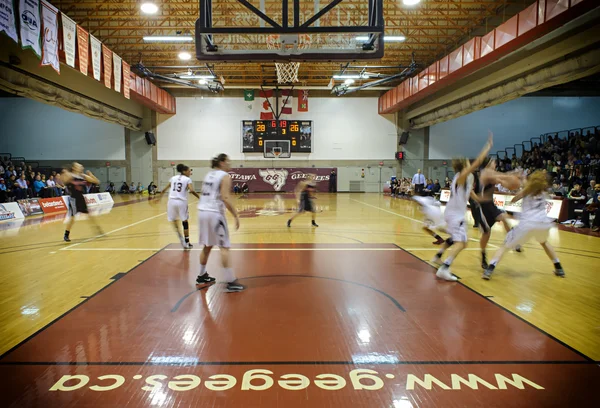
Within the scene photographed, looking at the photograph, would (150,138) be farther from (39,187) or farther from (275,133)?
(39,187)

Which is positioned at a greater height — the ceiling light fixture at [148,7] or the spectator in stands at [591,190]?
the ceiling light fixture at [148,7]

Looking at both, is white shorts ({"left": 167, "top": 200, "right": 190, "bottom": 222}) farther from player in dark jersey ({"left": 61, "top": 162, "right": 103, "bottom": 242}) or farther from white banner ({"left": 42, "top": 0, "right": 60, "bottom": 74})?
white banner ({"left": 42, "top": 0, "right": 60, "bottom": 74})

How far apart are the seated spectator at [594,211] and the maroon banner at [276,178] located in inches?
833

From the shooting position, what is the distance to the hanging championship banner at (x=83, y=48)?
14.1 meters

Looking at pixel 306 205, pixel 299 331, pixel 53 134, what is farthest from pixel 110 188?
pixel 299 331

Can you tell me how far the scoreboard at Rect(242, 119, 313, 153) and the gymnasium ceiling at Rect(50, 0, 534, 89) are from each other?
7.49 meters

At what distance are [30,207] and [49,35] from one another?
7.10 m

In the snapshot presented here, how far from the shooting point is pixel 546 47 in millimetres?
14453

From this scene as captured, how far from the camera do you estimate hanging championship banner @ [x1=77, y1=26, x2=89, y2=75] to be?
14.1 metres

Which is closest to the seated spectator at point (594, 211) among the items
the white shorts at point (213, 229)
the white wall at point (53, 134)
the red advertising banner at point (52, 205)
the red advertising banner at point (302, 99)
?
the white shorts at point (213, 229)

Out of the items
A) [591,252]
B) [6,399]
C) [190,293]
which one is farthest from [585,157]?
[6,399]

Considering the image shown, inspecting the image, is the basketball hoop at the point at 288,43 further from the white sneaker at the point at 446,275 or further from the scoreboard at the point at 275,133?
the scoreboard at the point at 275,133

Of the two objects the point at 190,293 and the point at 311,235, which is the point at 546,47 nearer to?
the point at 311,235

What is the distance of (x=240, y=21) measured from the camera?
14641mm
